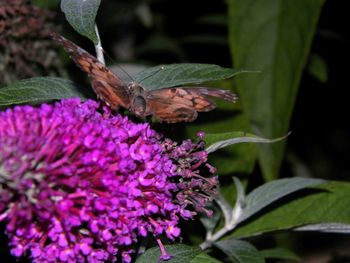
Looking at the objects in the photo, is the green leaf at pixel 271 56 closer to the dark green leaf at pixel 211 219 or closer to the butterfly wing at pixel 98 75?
the dark green leaf at pixel 211 219

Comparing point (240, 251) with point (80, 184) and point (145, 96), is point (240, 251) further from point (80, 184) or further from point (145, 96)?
point (80, 184)

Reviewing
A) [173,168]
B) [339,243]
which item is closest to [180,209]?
[173,168]

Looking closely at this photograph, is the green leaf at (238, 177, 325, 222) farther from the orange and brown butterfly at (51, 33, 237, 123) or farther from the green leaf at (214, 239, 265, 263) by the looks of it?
the orange and brown butterfly at (51, 33, 237, 123)

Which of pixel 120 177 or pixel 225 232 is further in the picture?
pixel 225 232

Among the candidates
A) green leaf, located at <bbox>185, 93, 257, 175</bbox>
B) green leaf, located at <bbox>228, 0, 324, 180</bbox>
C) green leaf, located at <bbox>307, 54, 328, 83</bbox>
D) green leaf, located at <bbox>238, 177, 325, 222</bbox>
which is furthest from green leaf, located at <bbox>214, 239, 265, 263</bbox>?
green leaf, located at <bbox>307, 54, 328, 83</bbox>

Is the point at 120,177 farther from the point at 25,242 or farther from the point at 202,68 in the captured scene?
the point at 202,68
